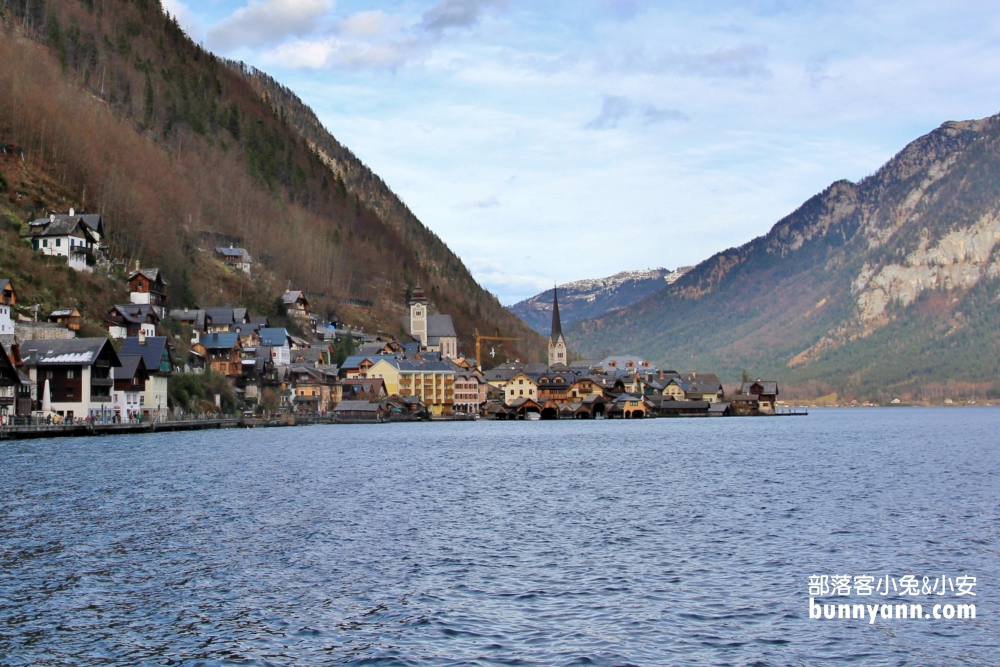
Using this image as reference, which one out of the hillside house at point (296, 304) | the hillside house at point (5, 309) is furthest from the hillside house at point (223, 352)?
the hillside house at point (296, 304)

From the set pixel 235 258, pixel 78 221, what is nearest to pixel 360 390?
pixel 235 258

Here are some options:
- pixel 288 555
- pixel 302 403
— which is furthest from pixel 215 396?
pixel 288 555

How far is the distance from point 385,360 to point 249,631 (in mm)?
144859

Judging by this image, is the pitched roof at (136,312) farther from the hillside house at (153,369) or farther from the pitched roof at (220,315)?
the pitched roof at (220,315)

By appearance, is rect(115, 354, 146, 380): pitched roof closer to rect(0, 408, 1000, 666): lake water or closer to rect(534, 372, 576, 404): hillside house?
rect(0, 408, 1000, 666): lake water

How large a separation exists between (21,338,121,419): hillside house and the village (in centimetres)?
9

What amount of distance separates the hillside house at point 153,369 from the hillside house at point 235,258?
222 feet

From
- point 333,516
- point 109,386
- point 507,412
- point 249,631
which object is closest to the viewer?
point 249,631

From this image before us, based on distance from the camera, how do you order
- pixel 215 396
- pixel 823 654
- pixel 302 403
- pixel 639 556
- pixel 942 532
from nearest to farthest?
pixel 823 654 < pixel 639 556 < pixel 942 532 < pixel 215 396 < pixel 302 403

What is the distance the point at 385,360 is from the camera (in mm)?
167875

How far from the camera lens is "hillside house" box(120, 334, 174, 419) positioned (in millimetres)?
106250

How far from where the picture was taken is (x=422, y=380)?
175m

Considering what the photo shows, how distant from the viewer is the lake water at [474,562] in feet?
73.5

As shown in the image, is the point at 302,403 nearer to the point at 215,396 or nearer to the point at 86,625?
the point at 215,396
